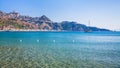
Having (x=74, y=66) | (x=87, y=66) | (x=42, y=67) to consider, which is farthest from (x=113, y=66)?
(x=42, y=67)

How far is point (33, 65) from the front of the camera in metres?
34.4

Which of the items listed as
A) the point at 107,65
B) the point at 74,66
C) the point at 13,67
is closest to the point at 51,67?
the point at 74,66

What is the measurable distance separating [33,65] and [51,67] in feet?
10.5

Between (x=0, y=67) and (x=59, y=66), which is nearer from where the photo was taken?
(x=0, y=67)

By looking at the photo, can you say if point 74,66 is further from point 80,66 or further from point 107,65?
point 107,65

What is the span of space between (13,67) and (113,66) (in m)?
16.8

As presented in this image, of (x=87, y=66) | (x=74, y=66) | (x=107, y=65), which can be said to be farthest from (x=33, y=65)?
(x=107, y=65)

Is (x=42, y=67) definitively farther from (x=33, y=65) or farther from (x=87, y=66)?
(x=87, y=66)

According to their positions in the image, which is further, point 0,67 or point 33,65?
point 33,65

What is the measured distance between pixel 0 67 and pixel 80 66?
1303cm

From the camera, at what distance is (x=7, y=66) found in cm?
3288

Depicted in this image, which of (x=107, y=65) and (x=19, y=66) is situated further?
(x=107, y=65)

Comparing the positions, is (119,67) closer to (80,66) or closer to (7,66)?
(80,66)

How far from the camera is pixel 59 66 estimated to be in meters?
34.3
